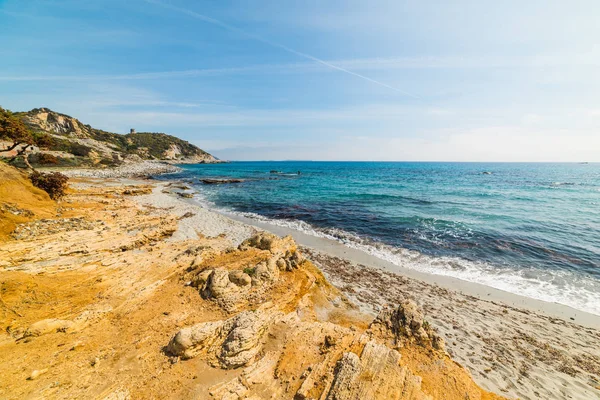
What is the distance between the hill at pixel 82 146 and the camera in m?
50.5

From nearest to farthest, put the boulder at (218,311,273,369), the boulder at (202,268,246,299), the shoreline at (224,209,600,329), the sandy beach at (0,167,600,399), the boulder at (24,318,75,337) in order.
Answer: the boulder at (218,311,273,369), the boulder at (24,318,75,337), the sandy beach at (0,167,600,399), the boulder at (202,268,246,299), the shoreline at (224,209,600,329)

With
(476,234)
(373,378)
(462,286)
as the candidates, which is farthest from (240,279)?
(476,234)

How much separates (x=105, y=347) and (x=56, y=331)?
4.85 feet

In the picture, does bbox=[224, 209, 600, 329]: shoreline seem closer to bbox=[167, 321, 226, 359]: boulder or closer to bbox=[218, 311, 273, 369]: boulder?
bbox=[218, 311, 273, 369]: boulder

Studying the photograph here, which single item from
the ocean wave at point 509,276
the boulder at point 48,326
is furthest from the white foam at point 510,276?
the boulder at point 48,326

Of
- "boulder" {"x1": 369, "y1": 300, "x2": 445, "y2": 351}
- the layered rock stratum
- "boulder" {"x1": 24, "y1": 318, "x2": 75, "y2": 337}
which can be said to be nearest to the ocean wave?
the layered rock stratum

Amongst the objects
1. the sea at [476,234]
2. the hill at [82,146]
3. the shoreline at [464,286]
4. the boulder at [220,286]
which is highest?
the hill at [82,146]

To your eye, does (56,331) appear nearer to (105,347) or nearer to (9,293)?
(105,347)

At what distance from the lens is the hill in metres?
50.5

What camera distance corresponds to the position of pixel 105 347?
214 inches

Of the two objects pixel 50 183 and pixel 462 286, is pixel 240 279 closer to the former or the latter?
pixel 462 286

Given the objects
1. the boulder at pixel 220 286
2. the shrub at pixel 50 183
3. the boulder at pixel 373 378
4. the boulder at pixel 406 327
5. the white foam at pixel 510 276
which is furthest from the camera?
the shrub at pixel 50 183

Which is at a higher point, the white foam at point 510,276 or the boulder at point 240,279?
the boulder at point 240,279

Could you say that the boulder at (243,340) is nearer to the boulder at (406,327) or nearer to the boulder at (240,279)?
the boulder at (240,279)
